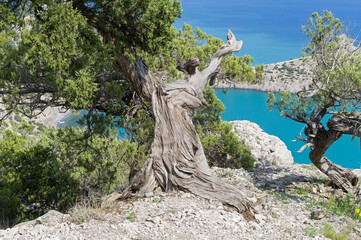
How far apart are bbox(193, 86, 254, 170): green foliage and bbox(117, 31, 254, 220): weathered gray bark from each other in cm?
649

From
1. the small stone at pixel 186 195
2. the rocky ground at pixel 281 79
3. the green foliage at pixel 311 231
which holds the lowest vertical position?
the small stone at pixel 186 195

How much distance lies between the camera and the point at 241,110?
5678 cm

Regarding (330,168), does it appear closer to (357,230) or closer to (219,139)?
(357,230)

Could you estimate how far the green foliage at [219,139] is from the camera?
13.8 metres

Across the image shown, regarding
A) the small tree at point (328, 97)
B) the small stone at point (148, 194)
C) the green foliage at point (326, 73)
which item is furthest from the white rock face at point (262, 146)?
the small stone at point (148, 194)

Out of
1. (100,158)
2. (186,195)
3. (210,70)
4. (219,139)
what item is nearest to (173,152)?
(186,195)

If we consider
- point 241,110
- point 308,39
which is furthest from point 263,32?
point 308,39

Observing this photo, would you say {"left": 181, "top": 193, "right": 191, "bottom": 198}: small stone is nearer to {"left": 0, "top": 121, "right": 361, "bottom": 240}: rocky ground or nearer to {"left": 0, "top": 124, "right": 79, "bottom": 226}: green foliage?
{"left": 0, "top": 121, "right": 361, "bottom": 240}: rocky ground

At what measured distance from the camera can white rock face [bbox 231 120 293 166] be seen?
17.6 meters

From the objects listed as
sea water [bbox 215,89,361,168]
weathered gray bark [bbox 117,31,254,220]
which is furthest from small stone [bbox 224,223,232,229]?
sea water [bbox 215,89,361,168]

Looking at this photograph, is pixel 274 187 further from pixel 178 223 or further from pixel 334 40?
pixel 178 223

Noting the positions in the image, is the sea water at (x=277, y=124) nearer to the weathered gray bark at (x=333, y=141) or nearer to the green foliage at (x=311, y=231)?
the weathered gray bark at (x=333, y=141)

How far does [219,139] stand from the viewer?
14.4 metres

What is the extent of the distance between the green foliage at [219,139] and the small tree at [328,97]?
354cm
